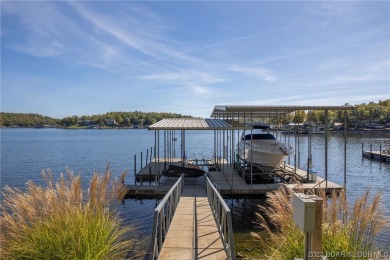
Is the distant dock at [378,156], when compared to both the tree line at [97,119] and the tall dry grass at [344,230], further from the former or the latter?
the tree line at [97,119]

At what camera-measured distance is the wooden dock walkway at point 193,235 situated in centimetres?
571

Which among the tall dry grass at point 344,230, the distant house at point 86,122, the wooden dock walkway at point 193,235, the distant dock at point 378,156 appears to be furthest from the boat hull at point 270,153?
the distant house at point 86,122

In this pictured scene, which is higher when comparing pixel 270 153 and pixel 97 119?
pixel 97 119

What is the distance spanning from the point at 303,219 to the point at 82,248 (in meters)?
2.67

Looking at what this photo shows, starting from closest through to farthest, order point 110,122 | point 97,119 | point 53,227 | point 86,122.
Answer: point 53,227
point 110,122
point 97,119
point 86,122

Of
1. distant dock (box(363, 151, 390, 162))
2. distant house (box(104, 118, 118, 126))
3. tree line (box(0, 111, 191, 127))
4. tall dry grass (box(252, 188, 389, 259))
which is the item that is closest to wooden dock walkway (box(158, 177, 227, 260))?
tall dry grass (box(252, 188, 389, 259))

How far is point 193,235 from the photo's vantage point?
265 inches

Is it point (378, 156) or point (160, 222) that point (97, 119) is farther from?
point (160, 222)

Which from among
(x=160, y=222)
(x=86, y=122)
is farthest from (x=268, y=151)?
(x=86, y=122)

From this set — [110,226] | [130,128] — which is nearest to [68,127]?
[130,128]

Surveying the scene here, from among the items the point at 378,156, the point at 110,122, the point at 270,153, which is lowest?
the point at 378,156

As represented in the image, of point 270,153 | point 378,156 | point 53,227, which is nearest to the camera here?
point 53,227

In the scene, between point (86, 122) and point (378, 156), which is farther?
point (86, 122)

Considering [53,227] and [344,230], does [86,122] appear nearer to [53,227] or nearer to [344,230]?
[53,227]
